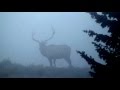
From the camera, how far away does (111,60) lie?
10.1ft

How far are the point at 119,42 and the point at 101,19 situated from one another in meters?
0.45

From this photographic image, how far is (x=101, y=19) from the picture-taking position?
3189mm

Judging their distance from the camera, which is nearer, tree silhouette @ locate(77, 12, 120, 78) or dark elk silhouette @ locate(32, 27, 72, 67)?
tree silhouette @ locate(77, 12, 120, 78)

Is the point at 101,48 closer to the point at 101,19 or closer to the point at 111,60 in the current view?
the point at 111,60

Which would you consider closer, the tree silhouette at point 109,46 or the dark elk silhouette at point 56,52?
the tree silhouette at point 109,46

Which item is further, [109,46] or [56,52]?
[56,52]
